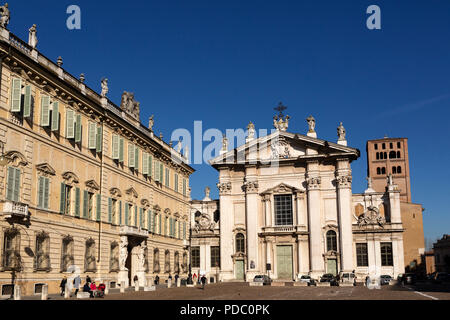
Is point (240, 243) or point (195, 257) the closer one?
point (240, 243)

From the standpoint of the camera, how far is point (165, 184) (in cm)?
4762

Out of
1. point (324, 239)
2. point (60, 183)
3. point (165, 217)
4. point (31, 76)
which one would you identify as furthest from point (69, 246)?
point (324, 239)

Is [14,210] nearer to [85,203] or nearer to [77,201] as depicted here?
[77,201]

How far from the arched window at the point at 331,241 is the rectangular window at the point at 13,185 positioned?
3480 centimetres

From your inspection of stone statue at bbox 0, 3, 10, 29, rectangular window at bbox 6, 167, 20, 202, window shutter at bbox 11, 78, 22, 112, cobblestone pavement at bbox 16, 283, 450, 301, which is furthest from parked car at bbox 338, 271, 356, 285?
stone statue at bbox 0, 3, 10, 29

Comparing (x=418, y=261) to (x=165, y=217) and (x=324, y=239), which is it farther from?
(x=165, y=217)

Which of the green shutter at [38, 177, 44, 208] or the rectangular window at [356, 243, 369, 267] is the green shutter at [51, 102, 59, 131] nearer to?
the green shutter at [38, 177, 44, 208]

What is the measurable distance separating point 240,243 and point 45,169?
3096 cm

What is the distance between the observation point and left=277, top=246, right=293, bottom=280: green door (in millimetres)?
54219

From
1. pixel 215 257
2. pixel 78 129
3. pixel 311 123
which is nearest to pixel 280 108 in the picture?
pixel 311 123

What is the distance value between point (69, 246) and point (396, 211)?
35.0 meters

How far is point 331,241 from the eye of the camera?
53.2 meters

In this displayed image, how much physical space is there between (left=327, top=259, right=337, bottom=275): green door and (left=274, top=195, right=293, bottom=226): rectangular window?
563 centimetres

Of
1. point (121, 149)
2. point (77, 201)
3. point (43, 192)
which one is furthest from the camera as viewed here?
point (121, 149)
